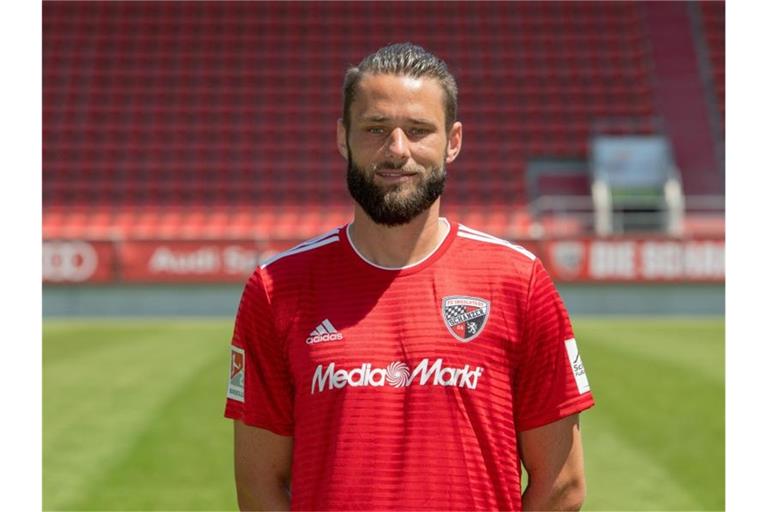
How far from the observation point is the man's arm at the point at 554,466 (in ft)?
7.13

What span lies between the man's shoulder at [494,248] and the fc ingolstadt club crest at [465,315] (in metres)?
0.12

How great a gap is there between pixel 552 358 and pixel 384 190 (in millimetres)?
562

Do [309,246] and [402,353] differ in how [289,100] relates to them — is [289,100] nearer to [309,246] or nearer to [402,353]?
[309,246]

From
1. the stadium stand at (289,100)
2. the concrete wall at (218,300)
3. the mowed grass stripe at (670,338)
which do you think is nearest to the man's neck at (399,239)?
the mowed grass stripe at (670,338)

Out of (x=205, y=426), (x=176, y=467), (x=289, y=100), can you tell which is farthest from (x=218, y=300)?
(x=176, y=467)

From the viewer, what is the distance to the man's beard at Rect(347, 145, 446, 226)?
203cm

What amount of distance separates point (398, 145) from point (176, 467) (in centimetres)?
455

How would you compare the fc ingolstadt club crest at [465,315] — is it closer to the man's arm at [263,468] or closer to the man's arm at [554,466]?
the man's arm at [554,466]

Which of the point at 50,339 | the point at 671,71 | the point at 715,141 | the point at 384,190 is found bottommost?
the point at 50,339

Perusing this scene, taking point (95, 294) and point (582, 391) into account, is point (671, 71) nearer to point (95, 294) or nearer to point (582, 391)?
point (95, 294)

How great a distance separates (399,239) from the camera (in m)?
2.12
